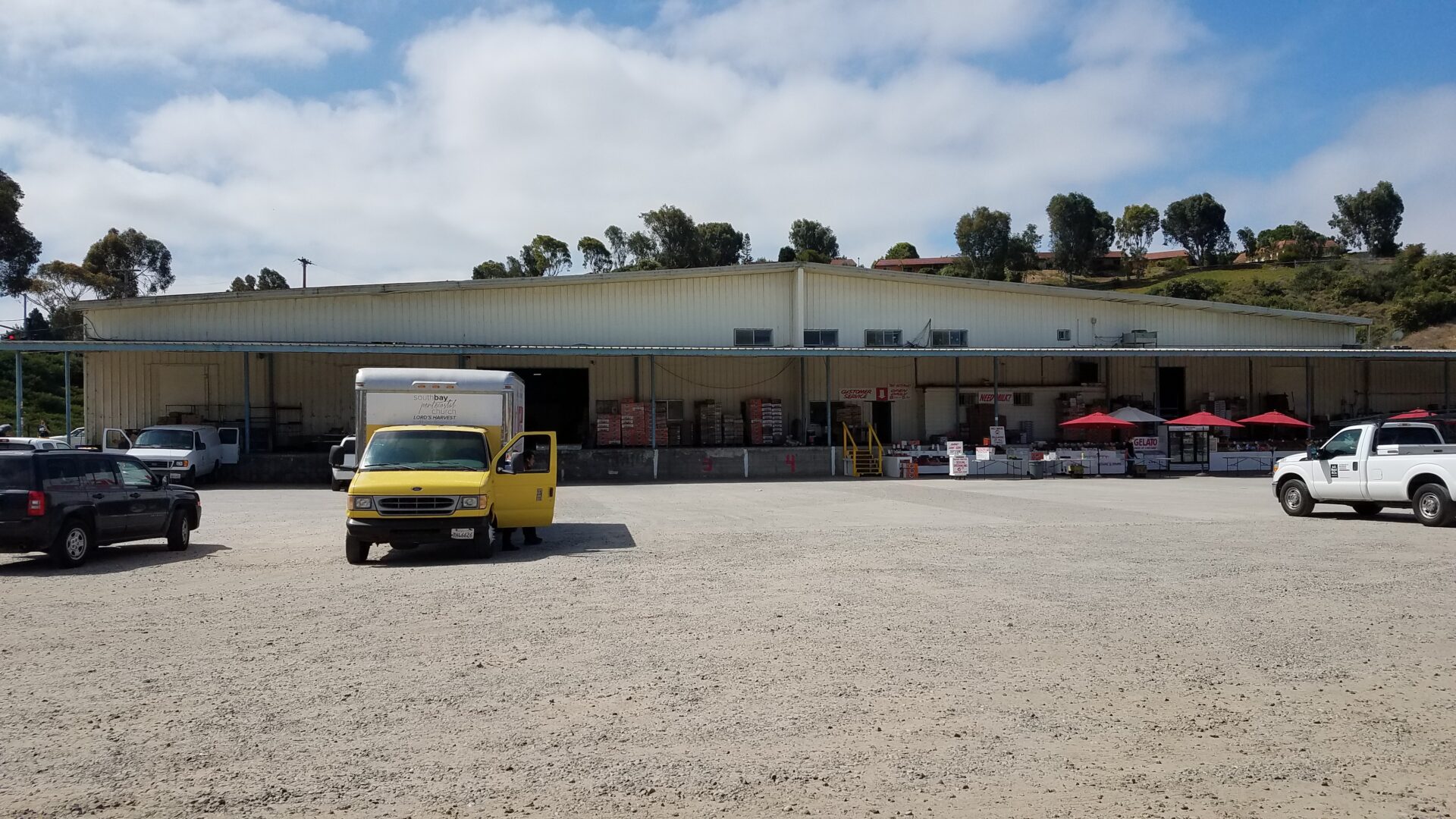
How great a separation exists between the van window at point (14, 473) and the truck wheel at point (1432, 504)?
1960 centimetres

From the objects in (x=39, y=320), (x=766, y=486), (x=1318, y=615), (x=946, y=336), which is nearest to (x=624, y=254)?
(x=39, y=320)

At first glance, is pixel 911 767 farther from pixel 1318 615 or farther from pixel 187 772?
pixel 1318 615

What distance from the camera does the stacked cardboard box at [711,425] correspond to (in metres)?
35.5

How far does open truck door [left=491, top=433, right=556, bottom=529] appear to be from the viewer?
1374 centimetres

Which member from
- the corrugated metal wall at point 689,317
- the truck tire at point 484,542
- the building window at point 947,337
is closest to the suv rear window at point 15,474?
the truck tire at point 484,542

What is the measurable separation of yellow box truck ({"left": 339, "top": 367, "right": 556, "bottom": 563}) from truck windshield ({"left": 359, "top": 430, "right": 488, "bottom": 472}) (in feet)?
0.04

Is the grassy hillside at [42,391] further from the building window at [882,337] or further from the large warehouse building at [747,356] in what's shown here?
the building window at [882,337]

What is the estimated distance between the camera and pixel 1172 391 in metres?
38.7

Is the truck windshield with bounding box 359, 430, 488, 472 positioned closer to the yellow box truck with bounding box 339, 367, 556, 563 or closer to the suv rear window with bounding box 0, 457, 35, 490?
the yellow box truck with bounding box 339, 367, 556, 563

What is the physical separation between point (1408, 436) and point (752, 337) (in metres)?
22.8

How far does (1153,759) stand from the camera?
16.6ft

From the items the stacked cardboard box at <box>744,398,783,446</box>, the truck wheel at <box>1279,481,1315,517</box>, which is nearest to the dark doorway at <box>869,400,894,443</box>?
the stacked cardboard box at <box>744,398,783,446</box>

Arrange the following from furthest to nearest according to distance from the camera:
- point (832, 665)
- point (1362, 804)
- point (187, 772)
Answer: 1. point (832, 665)
2. point (187, 772)
3. point (1362, 804)

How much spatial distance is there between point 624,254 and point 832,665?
95.7 metres
